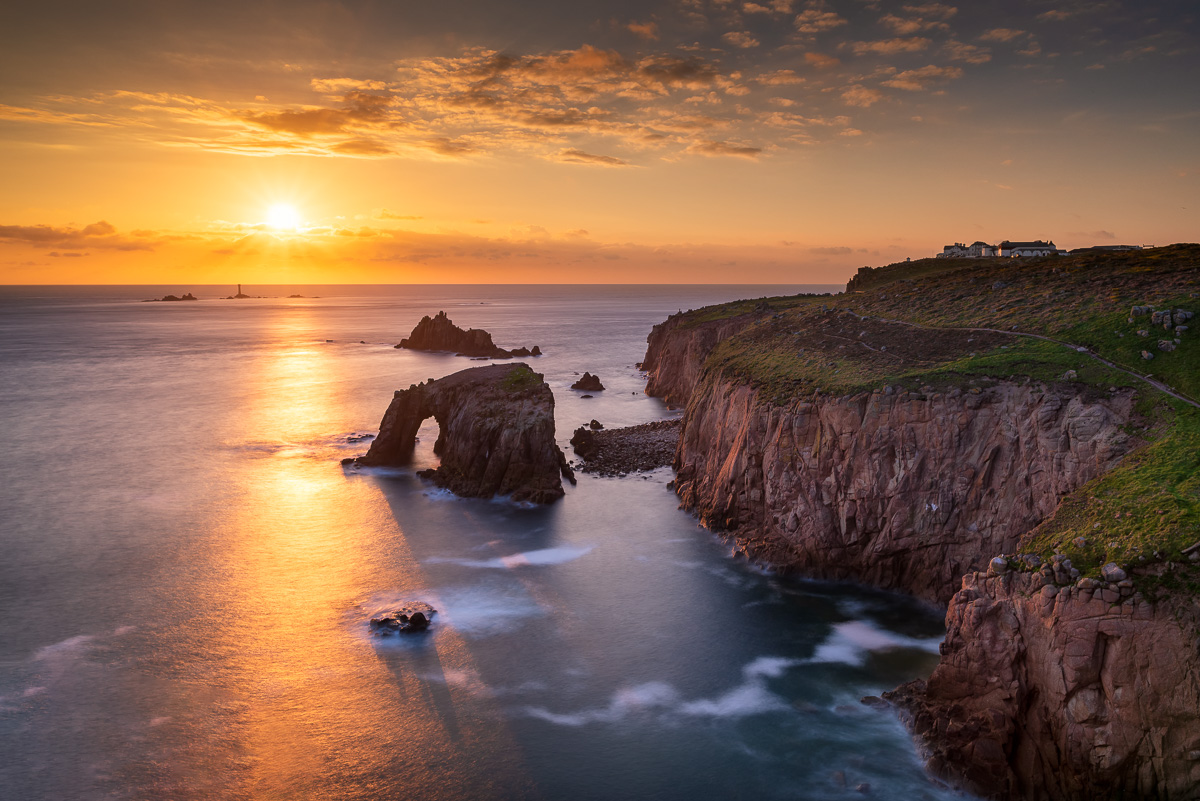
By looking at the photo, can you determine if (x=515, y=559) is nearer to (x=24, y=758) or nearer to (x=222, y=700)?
(x=222, y=700)

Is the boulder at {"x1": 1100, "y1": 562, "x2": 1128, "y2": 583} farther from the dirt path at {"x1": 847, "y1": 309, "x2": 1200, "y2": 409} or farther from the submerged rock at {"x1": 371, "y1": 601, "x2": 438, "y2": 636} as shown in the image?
the submerged rock at {"x1": 371, "y1": 601, "x2": 438, "y2": 636}

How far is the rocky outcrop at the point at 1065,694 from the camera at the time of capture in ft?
73.2

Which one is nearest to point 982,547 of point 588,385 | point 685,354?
point 685,354

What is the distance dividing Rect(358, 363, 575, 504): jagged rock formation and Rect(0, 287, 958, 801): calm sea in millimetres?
2403

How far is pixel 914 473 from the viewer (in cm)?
4075

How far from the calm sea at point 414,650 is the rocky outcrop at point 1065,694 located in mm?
2740

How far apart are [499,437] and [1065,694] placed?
47.2 metres

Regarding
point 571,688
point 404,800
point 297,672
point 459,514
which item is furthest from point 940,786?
point 459,514

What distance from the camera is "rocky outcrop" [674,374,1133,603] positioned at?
3662 centimetres

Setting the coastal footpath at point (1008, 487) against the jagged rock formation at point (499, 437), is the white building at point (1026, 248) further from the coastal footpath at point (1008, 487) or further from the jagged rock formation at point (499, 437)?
the jagged rock formation at point (499, 437)

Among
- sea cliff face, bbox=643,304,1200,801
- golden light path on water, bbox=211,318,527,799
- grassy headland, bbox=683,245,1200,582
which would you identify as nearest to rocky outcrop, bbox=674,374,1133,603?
sea cliff face, bbox=643,304,1200,801

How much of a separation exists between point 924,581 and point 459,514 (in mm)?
34926

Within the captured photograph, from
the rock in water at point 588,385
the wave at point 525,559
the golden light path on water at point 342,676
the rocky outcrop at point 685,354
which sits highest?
the rocky outcrop at point 685,354

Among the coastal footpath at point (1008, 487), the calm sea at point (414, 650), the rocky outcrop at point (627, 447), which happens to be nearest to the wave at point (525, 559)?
the calm sea at point (414, 650)
